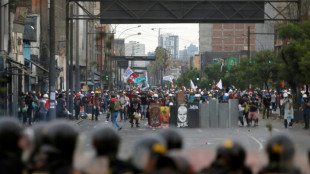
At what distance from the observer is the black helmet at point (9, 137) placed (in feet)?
18.5

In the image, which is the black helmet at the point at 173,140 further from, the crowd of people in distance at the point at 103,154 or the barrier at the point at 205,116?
the barrier at the point at 205,116

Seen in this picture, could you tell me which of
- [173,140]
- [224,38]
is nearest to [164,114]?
[173,140]

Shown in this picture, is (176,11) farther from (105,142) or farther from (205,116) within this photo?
(105,142)

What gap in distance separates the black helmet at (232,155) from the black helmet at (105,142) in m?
0.85

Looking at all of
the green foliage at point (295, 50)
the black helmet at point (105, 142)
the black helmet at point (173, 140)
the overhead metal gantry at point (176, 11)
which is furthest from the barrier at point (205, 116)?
the black helmet at point (105, 142)

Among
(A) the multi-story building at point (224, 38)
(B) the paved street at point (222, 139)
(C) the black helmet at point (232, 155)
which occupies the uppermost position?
(A) the multi-story building at point (224, 38)

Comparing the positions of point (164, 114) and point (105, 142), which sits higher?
point (105, 142)

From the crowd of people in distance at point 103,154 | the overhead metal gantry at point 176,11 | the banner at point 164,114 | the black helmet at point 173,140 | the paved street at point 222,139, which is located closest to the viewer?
the crowd of people in distance at point 103,154

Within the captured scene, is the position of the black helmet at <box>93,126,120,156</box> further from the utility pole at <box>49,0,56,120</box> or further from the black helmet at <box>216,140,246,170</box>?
the utility pole at <box>49,0,56,120</box>

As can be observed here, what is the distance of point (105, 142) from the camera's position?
222 inches

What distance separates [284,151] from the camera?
18.4ft

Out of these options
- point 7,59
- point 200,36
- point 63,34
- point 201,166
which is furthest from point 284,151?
point 200,36

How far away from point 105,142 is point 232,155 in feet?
3.30

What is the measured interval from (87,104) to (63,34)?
2417 centimetres
